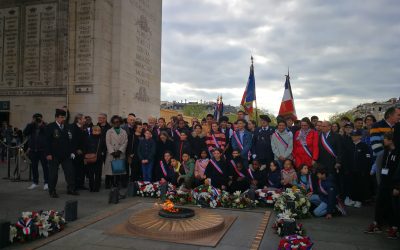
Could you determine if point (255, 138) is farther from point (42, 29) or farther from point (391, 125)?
point (42, 29)

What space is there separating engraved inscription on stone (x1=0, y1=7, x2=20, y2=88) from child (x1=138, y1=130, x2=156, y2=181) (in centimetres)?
857

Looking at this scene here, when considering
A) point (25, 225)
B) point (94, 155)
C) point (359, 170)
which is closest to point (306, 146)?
point (359, 170)

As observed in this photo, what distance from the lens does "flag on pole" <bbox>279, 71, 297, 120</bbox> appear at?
11.2m

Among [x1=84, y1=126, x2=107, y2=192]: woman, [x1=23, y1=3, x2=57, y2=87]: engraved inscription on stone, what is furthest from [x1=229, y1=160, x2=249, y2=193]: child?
[x1=23, y1=3, x2=57, y2=87]: engraved inscription on stone

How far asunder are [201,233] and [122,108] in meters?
10.1

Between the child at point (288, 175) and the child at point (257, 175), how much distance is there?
530 millimetres

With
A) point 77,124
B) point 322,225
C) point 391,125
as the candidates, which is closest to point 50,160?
point 77,124

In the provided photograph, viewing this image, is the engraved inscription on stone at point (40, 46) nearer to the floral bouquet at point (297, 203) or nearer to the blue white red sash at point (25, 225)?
the blue white red sash at point (25, 225)

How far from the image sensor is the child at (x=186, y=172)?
880 cm

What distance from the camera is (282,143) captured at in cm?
880

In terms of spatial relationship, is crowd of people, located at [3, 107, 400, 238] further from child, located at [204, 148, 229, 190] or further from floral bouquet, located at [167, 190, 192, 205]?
floral bouquet, located at [167, 190, 192, 205]

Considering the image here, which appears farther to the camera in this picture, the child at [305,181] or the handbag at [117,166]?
the handbag at [117,166]

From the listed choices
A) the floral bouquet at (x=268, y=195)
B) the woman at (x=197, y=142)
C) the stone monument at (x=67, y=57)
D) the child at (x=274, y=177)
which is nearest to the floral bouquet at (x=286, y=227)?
the floral bouquet at (x=268, y=195)

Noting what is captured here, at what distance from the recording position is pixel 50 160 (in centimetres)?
829
